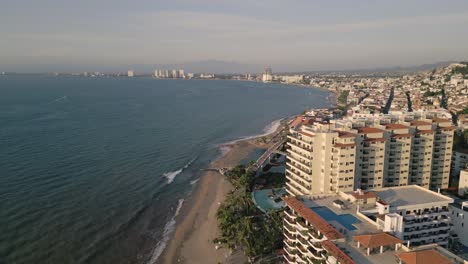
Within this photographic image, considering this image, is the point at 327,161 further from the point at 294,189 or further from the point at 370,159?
the point at 294,189

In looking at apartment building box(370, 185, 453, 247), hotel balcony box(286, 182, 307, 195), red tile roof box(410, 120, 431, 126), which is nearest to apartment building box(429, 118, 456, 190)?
red tile roof box(410, 120, 431, 126)

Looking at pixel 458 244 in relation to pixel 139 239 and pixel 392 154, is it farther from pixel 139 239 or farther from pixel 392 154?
pixel 139 239

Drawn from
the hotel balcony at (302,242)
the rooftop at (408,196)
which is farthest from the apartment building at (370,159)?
the hotel balcony at (302,242)

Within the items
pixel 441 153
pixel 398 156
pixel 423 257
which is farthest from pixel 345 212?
pixel 441 153

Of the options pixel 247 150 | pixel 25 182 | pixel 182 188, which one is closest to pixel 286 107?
pixel 247 150

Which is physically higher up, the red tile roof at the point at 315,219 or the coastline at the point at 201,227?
the red tile roof at the point at 315,219

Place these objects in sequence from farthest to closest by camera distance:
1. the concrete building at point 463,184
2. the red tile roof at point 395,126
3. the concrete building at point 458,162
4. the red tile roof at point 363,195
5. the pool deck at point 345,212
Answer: the concrete building at point 458,162
the red tile roof at point 395,126
the concrete building at point 463,184
the red tile roof at point 363,195
the pool deck at point 345,212

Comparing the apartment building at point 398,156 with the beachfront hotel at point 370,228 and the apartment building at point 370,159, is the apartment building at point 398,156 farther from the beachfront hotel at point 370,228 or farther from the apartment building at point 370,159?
the beachfront hotel at point 370,228
